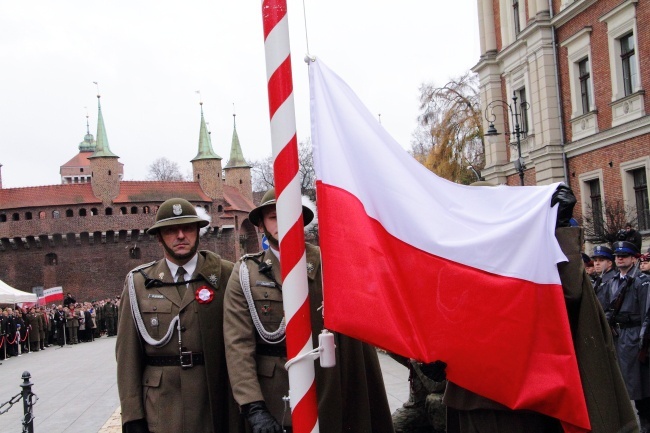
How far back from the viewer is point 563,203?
4516 mm

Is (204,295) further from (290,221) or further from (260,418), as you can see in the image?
(290,221)

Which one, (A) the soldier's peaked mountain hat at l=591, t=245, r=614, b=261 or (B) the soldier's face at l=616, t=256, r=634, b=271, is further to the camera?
(A) the soldier's peaked mountain hat at l=591, t=245, r=614, b=261

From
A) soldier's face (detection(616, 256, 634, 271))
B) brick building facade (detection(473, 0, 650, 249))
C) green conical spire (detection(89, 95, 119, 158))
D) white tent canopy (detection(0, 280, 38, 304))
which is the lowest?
white tent canopy (detection(0, 280, 38, 304))

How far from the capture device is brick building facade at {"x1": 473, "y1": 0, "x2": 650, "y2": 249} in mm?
25031

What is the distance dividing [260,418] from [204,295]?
48.7 inches

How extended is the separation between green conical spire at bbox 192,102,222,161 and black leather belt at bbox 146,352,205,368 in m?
81.4

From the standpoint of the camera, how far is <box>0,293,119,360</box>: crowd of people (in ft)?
97.4

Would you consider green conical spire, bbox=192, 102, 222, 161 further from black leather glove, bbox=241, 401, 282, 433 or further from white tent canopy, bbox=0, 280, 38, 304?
black leather glove, bbox=241, 401, 282, 433

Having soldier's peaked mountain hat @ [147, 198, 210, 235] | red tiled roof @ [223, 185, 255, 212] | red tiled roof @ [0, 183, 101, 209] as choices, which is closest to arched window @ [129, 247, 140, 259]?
red tiled roof @ [0, 183, 101, 209]

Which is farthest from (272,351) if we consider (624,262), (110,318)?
(110,318)

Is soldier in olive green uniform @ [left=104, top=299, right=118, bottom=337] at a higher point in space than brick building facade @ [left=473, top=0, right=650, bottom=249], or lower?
lower

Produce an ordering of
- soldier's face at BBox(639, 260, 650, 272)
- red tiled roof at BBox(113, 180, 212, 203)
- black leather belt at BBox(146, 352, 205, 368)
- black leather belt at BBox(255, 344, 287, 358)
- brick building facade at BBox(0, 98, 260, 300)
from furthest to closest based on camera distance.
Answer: red tiled roof at BBox(113, 180, 212, 203), brick building facade at BBox(0, 98, 260, 300), soldier's face at BBox(639, 260, 650, 272), black leather belt at BBox(146, 352, 205, 368), black leather belt at BBox(255, 344, 287, 358)

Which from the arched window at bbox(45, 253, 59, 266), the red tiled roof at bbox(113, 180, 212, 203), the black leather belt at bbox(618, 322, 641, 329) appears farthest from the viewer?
the red tiled roof at bbox(113, 180, 212, 203)

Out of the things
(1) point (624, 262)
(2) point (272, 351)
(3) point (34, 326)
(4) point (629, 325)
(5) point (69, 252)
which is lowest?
(3) point (34, 326)
